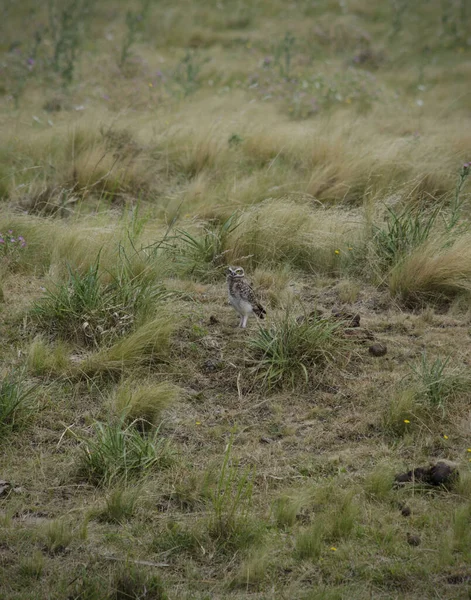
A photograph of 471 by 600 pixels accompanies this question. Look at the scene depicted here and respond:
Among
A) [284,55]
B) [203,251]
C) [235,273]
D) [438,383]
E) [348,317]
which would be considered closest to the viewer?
[438,383]

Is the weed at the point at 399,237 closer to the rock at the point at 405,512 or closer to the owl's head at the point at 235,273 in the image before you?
the owl's head at the point at 235,273

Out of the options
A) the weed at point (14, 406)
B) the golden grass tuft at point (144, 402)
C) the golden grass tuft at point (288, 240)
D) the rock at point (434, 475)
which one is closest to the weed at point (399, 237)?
the golden grass tuft at point (288, 240)

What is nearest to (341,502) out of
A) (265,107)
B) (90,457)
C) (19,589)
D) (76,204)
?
(90,457)

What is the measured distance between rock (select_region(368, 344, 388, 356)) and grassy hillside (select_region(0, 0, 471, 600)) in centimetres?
1

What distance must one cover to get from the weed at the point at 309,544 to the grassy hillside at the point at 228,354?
0.02m

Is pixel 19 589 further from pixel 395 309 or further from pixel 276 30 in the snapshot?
pixel 276 30

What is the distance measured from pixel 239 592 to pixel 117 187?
16.2ft

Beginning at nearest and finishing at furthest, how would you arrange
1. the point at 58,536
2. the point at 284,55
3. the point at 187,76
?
the point at 58,536 → the point at 187,76 → the point at 284,55

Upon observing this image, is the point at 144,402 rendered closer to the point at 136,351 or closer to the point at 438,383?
the point at 136,351

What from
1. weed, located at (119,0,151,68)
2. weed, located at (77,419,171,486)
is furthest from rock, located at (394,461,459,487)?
weed, located at (119,0,151,68)

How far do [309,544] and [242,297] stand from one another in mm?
2076

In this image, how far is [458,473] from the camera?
162 inches

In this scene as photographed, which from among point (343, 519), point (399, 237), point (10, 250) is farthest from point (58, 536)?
point (399, 237)

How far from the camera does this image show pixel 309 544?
143 inches
